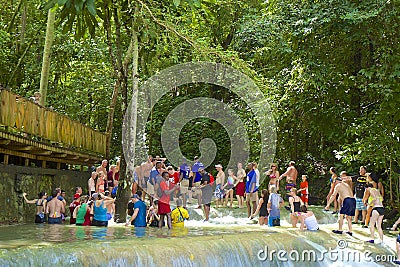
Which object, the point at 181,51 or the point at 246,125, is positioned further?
the point at 246,125

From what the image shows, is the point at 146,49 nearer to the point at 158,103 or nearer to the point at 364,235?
the point at 364,235

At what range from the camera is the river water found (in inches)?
375

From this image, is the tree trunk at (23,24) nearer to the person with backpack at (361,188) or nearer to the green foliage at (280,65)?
the green foliage at (280,65)

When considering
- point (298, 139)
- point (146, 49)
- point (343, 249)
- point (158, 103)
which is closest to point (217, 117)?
point (158, 103)

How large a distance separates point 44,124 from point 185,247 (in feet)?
25.1

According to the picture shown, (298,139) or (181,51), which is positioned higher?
(181,51)

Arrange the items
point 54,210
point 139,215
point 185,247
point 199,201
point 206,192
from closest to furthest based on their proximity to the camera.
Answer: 1. point 185,247
2. point 139,215
3. point 54,210
4. point 206,192
5. point 199,201

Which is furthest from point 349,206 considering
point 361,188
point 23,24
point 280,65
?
point 23,24

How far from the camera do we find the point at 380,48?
66.1ft

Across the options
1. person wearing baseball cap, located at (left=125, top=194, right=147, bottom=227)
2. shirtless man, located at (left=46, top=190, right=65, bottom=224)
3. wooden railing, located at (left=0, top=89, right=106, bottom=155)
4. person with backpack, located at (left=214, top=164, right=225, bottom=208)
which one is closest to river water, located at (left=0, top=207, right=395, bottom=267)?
person wearing baseball cap, located at (left=125, top=194, right=147, bottom=227)

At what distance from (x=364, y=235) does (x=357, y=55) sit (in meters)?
9.42
